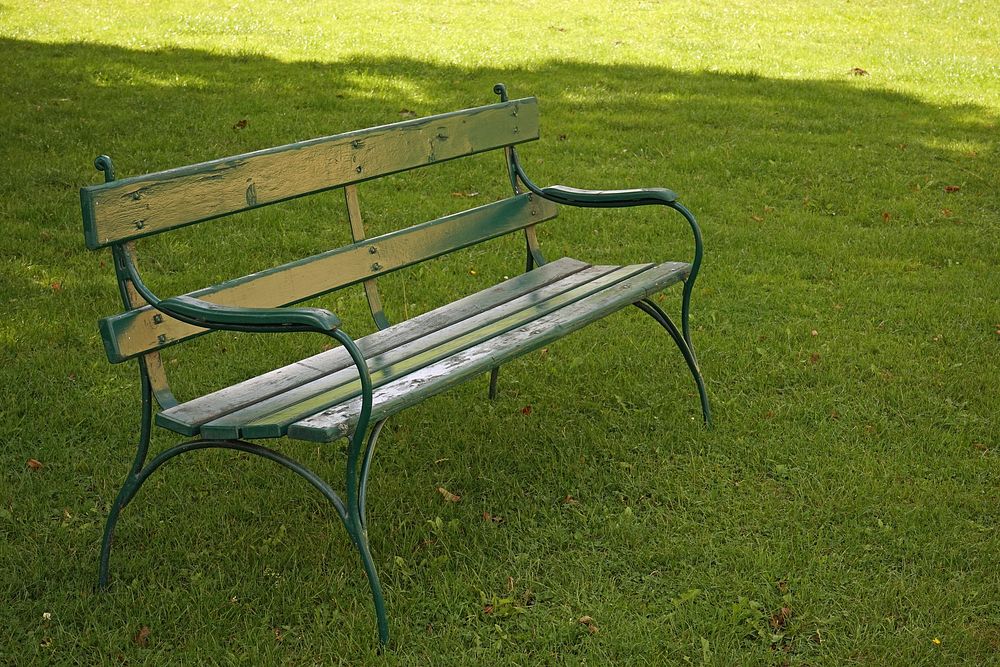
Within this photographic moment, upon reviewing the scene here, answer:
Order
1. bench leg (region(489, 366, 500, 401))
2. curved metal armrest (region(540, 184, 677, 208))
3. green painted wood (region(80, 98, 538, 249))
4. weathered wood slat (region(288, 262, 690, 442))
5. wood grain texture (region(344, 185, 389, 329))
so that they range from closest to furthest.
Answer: weathered wood slat (region(288, 262, 690, 442)) → green painted wood (region(80, 98, 538, 249)) → wood grain texture (region(344, 185, 389, 329)) → curved metal armrest (region(540, 184, 677, 208)) → bench leg (region(489, 366, 500, 401))

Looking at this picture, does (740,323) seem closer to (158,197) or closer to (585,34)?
(158,197)

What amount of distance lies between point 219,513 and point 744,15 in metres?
11.4

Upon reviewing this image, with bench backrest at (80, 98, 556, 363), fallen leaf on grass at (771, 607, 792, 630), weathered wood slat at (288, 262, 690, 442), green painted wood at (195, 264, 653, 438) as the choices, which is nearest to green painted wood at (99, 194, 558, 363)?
bench backrest at (80, 98, 556, 363)

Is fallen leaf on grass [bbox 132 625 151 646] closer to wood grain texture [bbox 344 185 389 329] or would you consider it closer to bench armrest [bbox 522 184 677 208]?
wood grain texture [bbox 344 185 389 329]

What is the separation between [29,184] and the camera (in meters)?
6.27

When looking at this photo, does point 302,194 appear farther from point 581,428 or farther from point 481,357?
point 581,428

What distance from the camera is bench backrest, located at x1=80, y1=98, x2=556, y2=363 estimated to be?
2754mm

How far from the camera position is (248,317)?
99.6 inches

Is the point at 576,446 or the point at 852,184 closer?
the point at 576,446

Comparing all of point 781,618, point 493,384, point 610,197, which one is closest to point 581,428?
point 493,384

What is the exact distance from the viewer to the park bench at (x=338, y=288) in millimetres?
2662

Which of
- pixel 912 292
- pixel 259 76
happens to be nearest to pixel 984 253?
pixel 912 292

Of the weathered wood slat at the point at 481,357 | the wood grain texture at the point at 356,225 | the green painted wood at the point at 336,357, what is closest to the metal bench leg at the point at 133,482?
the green painted wood at the point at 336,357

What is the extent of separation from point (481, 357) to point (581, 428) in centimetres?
96
